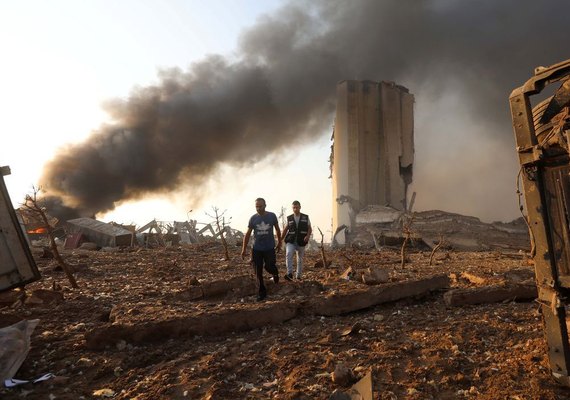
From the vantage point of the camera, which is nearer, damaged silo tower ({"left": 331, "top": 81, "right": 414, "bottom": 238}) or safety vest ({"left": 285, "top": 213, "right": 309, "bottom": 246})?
safety vest ({"left": 285, "top": 213, "right": 309, "bottom": 246})

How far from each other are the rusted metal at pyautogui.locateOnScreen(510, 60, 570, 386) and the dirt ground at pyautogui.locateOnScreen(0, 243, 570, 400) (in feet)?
1.32

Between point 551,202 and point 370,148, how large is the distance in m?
19.6

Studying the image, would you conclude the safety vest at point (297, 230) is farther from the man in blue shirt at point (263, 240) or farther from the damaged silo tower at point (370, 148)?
the damaged silo tower at point (370, 148)

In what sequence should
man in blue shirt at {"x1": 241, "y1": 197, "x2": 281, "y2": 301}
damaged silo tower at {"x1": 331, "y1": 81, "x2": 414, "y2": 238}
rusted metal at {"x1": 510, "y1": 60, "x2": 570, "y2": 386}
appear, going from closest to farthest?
1. rusted metal at {"x1": 510, "y1": 60, "x2": 570, "y2": 386}
2. man in blue shirt at {"x1": 241, "y1": 197, "x2": 281, "y2": 301}
3. damaged silo tower at {"x1": 331, "y1": 81, "x2": 414, "y2": 238}

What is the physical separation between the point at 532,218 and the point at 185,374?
287cm

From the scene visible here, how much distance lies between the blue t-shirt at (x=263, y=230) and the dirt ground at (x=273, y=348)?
0.62 m

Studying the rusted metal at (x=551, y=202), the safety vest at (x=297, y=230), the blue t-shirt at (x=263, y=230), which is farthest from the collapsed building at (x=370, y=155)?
the rusted metal at (x=551, y=202)

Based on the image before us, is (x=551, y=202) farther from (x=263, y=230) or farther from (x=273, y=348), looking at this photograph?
(x=263, y=230)

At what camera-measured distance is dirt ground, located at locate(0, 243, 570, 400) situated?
2.72 m

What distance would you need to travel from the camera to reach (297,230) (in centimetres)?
646

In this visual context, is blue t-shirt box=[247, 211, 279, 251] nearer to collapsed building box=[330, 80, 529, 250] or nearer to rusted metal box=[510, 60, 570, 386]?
rusted metal box=[510, 60, 570, 386]

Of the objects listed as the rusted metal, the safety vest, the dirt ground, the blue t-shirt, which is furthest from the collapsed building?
the rusted metal

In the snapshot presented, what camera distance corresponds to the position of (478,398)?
2.47m

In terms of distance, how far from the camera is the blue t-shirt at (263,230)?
5.46 metres
